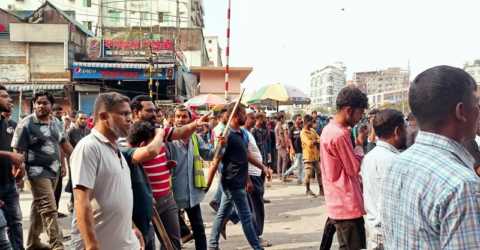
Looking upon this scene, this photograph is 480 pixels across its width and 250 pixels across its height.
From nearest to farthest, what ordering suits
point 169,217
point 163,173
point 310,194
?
point 163,173, point 169,217, point 310,194

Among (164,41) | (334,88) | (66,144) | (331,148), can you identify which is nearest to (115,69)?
(164,41)

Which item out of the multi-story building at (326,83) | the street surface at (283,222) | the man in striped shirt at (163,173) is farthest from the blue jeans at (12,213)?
the multi-story building at (326,83)

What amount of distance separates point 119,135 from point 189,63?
3573cm

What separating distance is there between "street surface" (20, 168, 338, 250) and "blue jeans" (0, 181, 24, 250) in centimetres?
101

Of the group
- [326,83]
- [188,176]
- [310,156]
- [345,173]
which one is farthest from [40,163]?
[326,83]

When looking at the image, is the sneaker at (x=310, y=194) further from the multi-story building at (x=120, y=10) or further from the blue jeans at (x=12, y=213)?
the multi-story building at (x=120, y=10)

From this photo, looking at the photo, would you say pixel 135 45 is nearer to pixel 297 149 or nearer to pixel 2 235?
pixel 297 149

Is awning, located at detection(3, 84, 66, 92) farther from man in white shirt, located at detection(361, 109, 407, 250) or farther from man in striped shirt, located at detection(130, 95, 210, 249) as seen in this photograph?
man in white shirt, located at detection(361, 109, 407, 250)

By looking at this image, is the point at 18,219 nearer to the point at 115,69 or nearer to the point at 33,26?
the point at 115,69

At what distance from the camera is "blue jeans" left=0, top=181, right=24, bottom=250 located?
4.21m

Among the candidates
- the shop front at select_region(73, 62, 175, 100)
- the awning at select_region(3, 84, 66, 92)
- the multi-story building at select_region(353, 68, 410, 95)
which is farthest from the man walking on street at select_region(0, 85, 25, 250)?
the multi-story building at select_region(353, 68, 410, 95)

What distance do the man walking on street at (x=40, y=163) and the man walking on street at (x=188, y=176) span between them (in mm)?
1618

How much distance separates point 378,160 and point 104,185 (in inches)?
77.6

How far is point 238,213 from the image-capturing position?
4.84m
